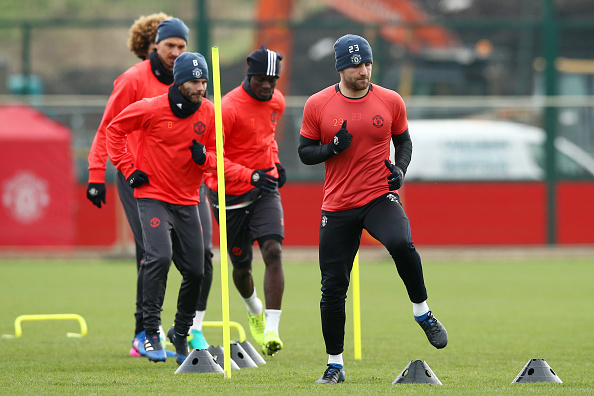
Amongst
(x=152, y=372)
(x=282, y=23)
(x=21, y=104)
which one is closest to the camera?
(x=152, y=372)

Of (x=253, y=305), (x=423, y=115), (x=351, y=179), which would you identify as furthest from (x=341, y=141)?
(x=423, y=115)

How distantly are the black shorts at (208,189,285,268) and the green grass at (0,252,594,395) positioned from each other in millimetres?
937

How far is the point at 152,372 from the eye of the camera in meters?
7.71

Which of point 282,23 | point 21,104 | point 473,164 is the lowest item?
point 473,164

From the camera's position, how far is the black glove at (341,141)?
7.02 meters

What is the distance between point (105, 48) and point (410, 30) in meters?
6.83

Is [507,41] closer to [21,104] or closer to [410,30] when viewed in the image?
[410,30]

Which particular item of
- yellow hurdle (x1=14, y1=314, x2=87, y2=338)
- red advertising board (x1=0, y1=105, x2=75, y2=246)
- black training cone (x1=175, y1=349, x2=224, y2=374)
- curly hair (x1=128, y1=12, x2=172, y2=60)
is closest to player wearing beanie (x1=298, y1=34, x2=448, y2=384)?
black training cone (x1=175, y1=349, x2=224, y2=374)

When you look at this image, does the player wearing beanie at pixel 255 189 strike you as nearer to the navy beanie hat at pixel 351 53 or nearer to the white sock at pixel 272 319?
the white sock at pixel 272 319

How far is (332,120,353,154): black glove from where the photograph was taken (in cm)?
702

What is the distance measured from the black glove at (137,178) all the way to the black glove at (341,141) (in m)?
1.69

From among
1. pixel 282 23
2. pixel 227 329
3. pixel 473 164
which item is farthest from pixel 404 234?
pixel 282 23

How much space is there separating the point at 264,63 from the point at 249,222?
53.3 inches

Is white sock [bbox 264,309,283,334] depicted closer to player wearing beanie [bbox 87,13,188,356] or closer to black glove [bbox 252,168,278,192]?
player wearing beanie [bbox 87,13,188,356]
